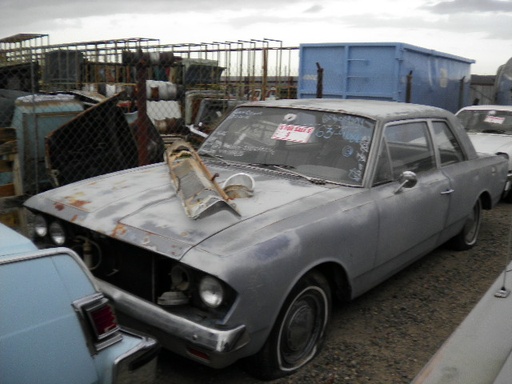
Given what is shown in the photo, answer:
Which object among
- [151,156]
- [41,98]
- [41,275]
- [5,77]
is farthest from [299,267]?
[5,77]

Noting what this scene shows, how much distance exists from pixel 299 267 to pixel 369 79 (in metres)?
8.38

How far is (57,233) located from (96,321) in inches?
64.1

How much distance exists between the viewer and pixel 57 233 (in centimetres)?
323

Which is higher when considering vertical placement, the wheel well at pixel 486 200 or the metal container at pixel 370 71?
the metal container at pixel 370 71

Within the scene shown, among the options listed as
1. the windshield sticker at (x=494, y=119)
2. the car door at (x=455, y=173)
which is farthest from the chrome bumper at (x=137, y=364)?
the windshield sticker at (x=494, y=119)

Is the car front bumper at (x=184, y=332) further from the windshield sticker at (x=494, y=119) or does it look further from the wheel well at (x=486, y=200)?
the windshield sticker at (x=494, y=119)

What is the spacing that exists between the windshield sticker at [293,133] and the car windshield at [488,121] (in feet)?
17.8

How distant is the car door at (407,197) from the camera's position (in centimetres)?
359

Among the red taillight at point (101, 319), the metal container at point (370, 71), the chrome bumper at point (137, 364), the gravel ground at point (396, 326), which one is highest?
the metal container at point (370, 71)

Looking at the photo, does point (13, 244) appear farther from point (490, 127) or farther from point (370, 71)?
point (370, 71)

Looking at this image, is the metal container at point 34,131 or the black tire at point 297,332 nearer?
the black tire at point 297,332

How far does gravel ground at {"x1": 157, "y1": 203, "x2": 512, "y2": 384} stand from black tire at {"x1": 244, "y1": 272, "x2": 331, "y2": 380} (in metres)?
0.09

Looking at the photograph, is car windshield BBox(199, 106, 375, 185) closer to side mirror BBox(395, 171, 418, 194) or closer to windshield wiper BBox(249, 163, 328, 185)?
windshield wiper BBox(249, 163, 328, 185)

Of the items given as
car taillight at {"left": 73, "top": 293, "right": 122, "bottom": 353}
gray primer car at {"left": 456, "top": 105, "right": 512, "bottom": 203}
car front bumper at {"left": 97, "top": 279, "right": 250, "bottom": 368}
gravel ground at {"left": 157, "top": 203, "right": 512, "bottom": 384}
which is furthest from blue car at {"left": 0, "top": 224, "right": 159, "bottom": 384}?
gray primer car at {"left": 456, "top": 105, "right": 512, "bottom": 203}
